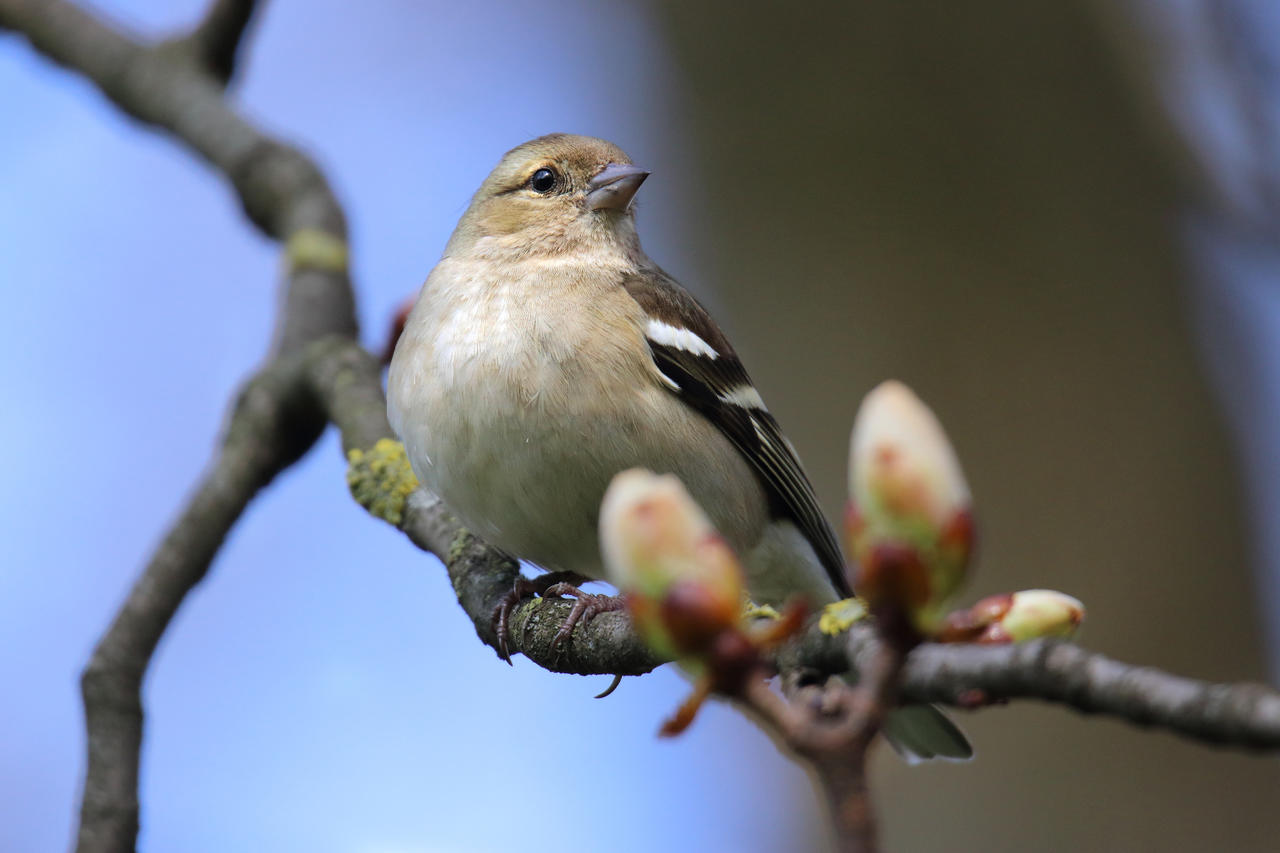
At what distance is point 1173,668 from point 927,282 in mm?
2600

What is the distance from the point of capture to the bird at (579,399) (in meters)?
3.70

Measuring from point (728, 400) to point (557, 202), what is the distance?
1246 mm

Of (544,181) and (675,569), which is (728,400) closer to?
(544,181)

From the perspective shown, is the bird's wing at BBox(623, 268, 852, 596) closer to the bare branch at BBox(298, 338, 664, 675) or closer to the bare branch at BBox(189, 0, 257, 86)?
the bare branch at BBox(298, 338, 664, 675)

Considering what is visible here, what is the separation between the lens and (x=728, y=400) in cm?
452

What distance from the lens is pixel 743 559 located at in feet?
14.3

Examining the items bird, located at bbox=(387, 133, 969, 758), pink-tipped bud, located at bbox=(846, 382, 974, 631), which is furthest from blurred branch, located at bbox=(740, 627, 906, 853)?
bird, located at bbox=(387, 133, 969, 758)

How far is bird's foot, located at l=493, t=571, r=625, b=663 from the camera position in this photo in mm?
2793

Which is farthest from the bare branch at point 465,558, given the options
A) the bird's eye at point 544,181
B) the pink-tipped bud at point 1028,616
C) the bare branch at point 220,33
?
the bare branch at point 220,33

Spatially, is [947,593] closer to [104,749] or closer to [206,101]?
[104,749]

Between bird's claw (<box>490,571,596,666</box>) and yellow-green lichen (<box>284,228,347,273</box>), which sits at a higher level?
yellow-green lichen (<box>284,228,347,273</box>)

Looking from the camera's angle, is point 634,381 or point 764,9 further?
point 764,9

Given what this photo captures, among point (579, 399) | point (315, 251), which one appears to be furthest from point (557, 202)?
point (579, 399)

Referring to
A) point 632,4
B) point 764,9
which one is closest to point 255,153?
point 764,9
